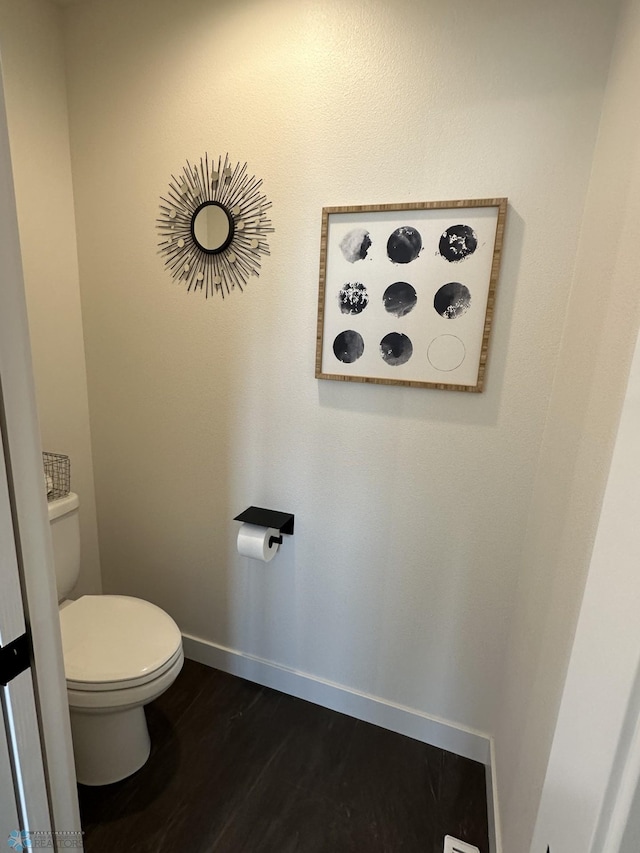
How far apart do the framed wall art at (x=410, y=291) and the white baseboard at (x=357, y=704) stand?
1.26 meters

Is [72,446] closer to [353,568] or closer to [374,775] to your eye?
[353,568]

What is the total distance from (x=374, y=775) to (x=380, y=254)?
1788 mm

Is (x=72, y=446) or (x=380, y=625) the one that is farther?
(x=72, y=446)

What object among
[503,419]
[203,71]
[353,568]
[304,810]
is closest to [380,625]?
[353,568]

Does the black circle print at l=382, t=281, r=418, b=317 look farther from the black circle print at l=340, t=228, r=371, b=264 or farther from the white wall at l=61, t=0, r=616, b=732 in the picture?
the white wall at l=61, t=0, r=616, b=732

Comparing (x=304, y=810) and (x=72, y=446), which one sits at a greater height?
(x=72, y=446)

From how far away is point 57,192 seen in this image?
1.72 m

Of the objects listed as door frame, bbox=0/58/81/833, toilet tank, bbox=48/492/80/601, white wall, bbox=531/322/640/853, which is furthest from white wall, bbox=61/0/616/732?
door frame, bbox=0/58/81/833

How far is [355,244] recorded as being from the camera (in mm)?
1415

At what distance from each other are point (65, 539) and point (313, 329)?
1228 millimetres

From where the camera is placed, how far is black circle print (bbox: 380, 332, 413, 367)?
1.42 meters

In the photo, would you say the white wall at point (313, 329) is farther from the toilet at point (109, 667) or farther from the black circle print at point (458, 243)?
the toilet at point (109, 667)

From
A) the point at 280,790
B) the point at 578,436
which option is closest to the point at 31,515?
the point at 578,436

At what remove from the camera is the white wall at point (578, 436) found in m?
0.80
